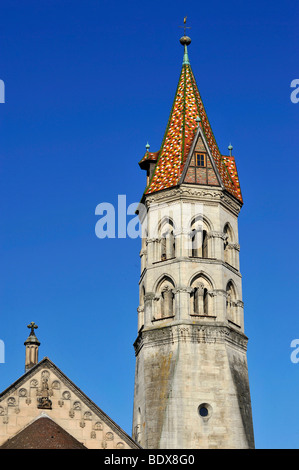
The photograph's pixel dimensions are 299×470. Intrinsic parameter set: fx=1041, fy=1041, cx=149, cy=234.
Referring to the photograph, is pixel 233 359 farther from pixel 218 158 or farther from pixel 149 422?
pixel 218 158

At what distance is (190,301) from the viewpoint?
4612cm

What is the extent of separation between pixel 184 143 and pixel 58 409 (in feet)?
51.5

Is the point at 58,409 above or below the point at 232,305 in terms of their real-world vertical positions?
below

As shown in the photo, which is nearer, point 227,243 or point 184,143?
point 227,243

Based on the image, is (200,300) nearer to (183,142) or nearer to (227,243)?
→ (227,243)

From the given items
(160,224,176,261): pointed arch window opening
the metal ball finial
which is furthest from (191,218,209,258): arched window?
the metal ball finial

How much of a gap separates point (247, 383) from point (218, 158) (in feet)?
36.4

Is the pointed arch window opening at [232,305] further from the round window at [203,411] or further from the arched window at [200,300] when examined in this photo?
the round window at [203,411]

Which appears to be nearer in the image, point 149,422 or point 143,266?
point 149,422

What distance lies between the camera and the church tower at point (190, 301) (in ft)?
145

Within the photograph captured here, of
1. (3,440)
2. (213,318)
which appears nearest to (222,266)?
(213,318)

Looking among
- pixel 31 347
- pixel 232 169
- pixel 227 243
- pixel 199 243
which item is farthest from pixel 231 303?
pixel 31 347
